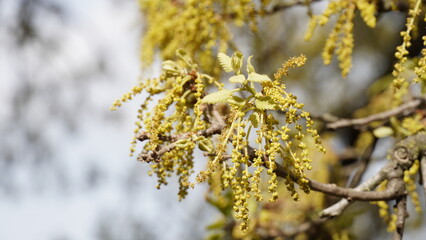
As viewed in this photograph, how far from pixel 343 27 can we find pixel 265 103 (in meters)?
0.63

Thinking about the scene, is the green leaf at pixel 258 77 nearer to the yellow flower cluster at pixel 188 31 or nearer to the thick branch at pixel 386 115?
the yellow flower cluster at pixel 188 31

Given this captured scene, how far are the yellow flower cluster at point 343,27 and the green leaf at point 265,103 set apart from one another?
522mm

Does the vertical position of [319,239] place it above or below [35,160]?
below

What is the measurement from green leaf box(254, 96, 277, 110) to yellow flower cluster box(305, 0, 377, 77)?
1.71 feet

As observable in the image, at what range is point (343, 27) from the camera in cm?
156

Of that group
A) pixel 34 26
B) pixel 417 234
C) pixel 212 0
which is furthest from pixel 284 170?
pixel 34 26

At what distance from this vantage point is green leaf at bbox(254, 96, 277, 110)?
40.8 inches

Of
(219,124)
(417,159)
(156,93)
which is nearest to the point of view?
(219,124)

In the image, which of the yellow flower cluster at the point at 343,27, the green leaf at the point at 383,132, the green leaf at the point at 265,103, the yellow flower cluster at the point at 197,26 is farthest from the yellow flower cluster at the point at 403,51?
the yellow flower cluster at the point at 197,26

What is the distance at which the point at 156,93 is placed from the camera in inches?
50.3

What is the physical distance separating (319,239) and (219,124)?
4.20 feet

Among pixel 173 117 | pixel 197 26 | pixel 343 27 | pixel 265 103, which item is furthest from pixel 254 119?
pixel 197 26

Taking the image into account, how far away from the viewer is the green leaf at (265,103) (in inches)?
40.8

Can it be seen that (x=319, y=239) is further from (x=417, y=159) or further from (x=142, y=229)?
(x=142, y=229)
